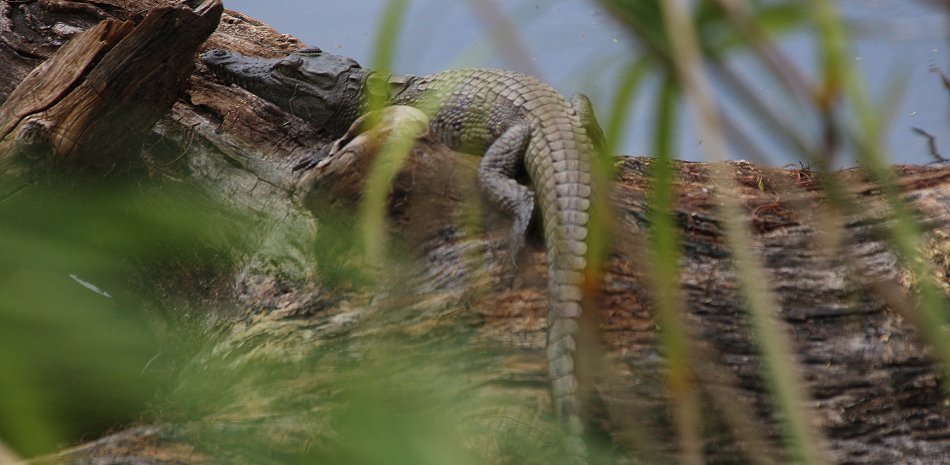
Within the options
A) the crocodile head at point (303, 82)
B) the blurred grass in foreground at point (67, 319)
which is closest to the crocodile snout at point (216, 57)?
the crocodile head at point (303, 82)

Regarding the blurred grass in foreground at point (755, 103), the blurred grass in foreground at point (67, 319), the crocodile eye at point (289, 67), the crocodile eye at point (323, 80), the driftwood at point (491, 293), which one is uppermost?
the crocodile eye at point (323, 80)

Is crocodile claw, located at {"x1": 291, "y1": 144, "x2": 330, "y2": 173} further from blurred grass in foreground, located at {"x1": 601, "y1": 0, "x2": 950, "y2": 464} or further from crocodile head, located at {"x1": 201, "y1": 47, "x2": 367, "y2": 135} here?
blurred grass in foreground, located at {"x1": 601, "y1": 0, "x2": 950, "y2": 464}

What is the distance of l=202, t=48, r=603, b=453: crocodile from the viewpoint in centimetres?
228

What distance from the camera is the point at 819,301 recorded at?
252cm

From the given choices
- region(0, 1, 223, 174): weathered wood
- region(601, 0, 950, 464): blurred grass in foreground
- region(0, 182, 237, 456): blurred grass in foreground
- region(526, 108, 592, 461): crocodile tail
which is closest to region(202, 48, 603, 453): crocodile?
region(526, 108, 592, 461): crocodile tail

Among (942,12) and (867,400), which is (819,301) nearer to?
(867,400)

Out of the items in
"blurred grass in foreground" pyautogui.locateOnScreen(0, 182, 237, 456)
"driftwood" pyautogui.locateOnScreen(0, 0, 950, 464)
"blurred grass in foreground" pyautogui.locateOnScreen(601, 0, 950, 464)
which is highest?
"driftwood" pyautogui.locateOnScreen(0, 0, 950, 464)

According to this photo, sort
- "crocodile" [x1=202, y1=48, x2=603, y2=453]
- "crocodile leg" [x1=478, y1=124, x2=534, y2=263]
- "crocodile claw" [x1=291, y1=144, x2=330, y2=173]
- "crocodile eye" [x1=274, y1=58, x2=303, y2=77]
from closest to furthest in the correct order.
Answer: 1. "crocodile" [x1=202, y1=48, x2=603, y2=453]
2. "crocodile leg" [x1=478, y1=124, x2=534, y2=263]
3. "crocodile claw" [x1=291, y1=144, x2=330, y2=173]
4. "crocodile eye" [x1=274, y1=58, x2=303, y2=77]

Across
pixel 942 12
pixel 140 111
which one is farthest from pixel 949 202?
pixel 140 111

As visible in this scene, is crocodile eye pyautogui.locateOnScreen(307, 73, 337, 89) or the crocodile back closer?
the crocodile back

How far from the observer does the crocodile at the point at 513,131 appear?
7.49ft

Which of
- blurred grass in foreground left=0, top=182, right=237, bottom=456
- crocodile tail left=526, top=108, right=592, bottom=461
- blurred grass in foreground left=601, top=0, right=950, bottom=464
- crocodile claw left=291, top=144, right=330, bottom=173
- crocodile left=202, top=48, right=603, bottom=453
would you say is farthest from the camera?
crocodile claw left=291, top=144, right=330, bottom=173

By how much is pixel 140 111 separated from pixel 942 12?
2642mm

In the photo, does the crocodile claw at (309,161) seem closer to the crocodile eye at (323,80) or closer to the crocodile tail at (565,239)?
the crocodile eye at (323,80)
